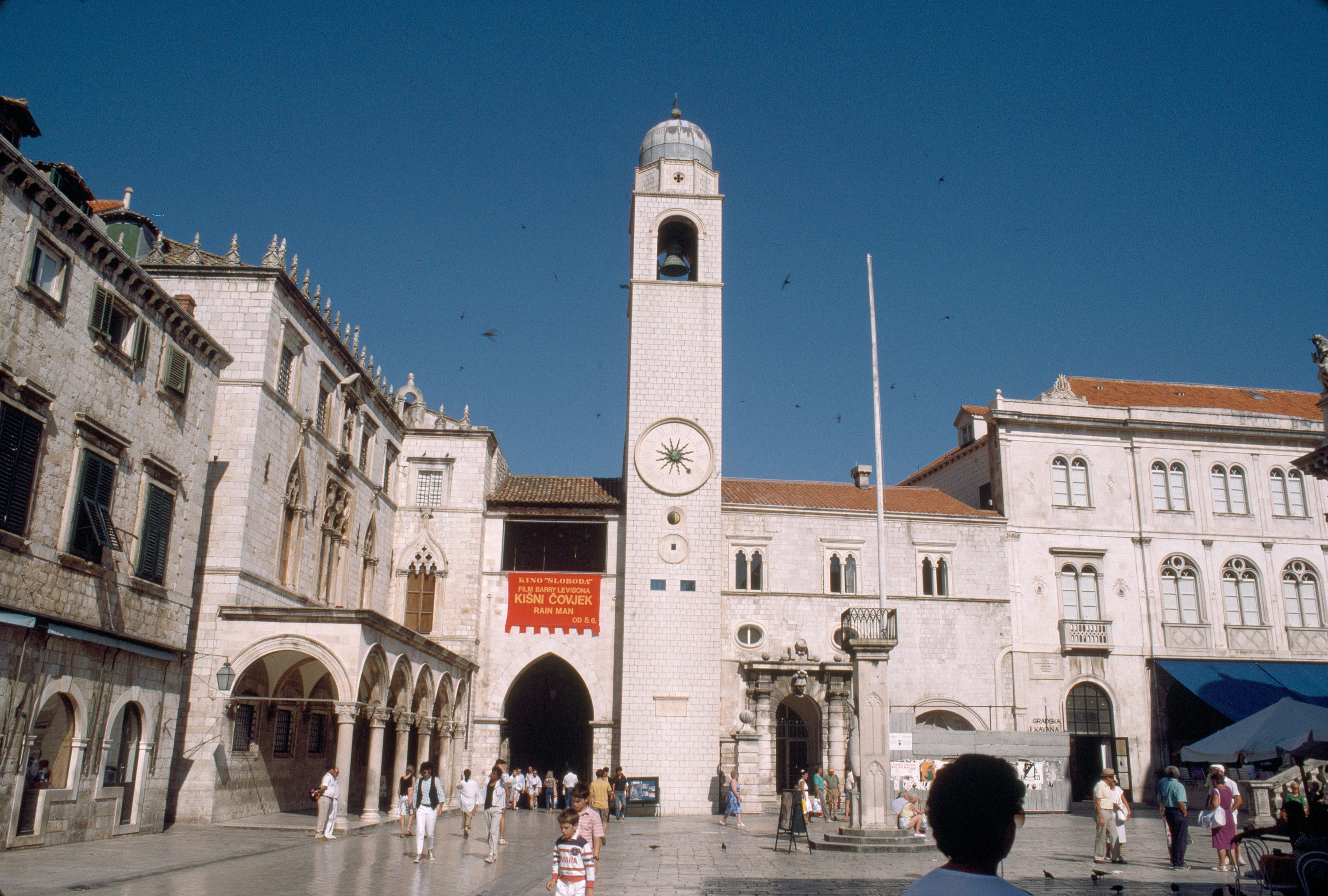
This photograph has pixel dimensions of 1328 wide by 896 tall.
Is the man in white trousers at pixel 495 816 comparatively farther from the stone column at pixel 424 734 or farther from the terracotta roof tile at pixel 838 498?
the terracotta roof tile at pixel 838 498

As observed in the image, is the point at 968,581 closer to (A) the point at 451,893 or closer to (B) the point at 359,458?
(B) the point at 359,458

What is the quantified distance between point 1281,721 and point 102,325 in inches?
946

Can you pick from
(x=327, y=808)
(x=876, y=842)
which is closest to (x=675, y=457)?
(x=327, y=808)

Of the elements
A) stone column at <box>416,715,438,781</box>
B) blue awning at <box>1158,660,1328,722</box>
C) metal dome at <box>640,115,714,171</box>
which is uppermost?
metal dome at <box>640,115,714,171</box>

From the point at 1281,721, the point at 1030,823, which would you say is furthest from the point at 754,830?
the point at 1281,721

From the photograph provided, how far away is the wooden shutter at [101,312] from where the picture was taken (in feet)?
60.1

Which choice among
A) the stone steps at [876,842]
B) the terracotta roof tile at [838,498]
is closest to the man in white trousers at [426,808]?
the stone steps at [876,842]

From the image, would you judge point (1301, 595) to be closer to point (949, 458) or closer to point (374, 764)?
point (949, 458)

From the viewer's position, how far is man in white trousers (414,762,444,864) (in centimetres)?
1708

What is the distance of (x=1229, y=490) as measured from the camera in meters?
38.4

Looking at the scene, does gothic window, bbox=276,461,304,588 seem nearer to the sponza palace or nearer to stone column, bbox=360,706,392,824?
the sponza palace

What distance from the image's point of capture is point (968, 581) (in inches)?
1421

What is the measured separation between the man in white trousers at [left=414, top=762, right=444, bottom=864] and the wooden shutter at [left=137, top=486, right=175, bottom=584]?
6.62 meters

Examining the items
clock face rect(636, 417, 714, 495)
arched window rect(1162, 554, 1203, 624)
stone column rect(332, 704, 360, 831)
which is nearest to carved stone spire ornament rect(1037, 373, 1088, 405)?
arched window rect(1162, 554, 1203, 624)
